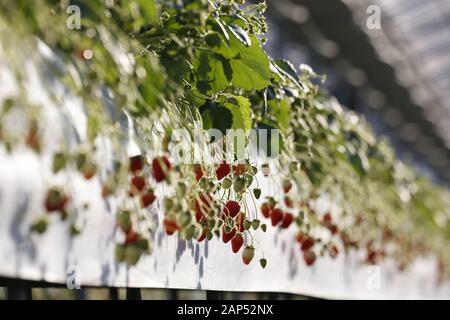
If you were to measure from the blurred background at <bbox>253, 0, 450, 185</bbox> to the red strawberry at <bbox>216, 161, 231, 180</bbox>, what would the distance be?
9.74 ft

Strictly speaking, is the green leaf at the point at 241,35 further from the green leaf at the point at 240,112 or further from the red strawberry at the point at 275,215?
the red strawberry at the point at 275,215

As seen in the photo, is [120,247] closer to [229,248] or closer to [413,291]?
[229,248]

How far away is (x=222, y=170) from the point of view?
2.06 metres

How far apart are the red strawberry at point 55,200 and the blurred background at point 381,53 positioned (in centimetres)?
368

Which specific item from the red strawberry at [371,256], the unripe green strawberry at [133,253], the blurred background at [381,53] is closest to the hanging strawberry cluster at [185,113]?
the unripe green strawberry at [133,253]

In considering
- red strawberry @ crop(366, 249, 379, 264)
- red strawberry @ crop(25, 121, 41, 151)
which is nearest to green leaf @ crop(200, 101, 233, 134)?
red strawberry @ crop(25, 121, 41, 151)

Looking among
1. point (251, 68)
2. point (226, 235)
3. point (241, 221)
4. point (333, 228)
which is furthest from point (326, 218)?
point (251, 68)

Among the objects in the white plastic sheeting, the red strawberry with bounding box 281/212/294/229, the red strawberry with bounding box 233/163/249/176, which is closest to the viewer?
the white plastic sheeting

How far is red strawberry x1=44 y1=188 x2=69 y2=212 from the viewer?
1.34 m

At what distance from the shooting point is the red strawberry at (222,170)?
2057 millimetres

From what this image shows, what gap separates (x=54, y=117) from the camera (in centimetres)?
144

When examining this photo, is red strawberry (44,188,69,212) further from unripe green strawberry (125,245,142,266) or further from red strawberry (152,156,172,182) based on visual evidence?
red strawberry (152,156,172,182)
